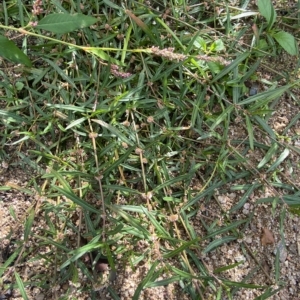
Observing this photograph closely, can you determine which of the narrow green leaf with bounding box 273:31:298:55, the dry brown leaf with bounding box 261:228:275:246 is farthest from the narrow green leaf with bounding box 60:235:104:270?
the narrow green leaf with bounding box 273:31:298:55

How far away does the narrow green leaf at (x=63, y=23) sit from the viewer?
53.6 inches

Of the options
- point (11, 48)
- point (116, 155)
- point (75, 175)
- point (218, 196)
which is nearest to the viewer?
point (11, 48)

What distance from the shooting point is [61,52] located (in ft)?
5.95

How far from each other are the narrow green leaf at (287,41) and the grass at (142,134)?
44mm

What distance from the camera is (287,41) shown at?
6.31ft

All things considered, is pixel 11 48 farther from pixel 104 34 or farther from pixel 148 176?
pixel 148 176

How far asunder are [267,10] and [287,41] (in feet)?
0.56

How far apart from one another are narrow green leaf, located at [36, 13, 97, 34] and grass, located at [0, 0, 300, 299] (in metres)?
0.29

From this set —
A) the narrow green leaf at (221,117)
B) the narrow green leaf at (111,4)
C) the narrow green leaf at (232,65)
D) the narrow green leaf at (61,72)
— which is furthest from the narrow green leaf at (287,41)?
the narrow green leaf at (61,72)

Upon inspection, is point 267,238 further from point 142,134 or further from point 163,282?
point 142,134

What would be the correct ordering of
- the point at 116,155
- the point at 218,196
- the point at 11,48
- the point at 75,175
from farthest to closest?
the point at 218,196, the point at 116,155, the point at 75,175, the point at 11,48

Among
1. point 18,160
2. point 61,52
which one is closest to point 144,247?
point 18,160

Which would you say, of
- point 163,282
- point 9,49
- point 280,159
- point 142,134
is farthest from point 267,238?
point 9,49

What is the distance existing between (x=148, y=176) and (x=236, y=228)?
0.46m
